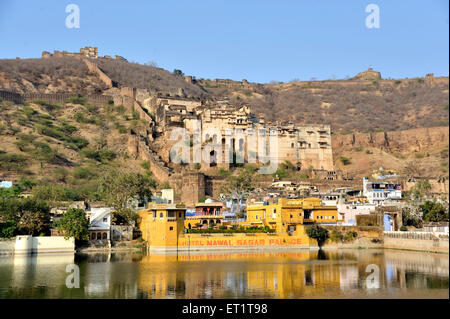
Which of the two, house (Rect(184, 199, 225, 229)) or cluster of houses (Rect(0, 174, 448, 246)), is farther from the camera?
house (Rect(184, 199, 225, 229))

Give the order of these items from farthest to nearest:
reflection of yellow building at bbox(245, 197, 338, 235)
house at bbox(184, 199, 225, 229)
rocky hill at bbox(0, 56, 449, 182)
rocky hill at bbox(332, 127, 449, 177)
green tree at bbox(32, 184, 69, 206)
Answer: rocky hill at bbox(332, 127, 449, 177) < rocky hill at bbox(0, 56, 449, 182) < green tree at bbox(32, 184, 69, 206) < house at bbox(184, 199, 225, 229) < reflection of yellow building at bbox(245, 197, 338, 235)

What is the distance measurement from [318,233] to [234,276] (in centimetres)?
1609

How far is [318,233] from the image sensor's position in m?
46.2

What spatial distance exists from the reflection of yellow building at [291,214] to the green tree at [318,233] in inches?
30.2

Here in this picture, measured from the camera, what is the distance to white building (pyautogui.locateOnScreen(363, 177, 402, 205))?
195 ft

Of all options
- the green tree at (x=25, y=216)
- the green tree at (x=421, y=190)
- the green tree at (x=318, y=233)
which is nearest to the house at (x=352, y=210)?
the green tree at (x=318, y=233)

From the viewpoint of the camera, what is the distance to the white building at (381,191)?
195ft

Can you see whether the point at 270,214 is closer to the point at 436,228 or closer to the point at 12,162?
the point at 436,228

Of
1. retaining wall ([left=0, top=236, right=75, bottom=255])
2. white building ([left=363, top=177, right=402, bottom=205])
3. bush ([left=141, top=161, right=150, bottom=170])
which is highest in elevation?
bush ([left=141, top=161, right=150, bottom=170])

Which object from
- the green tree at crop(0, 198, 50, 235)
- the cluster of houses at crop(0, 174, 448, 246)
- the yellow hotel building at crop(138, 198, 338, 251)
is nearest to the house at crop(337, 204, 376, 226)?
the cluster of houses at crop(0, 174, 448, 246)

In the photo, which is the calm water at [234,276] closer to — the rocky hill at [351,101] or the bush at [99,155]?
the bush at [99,155]

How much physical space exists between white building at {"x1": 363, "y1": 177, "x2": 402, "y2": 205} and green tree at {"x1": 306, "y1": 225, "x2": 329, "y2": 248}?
1337 centimetres

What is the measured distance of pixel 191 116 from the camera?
7594cm

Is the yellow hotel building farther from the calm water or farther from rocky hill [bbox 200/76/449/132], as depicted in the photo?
rocky hill [bbox 200/76/449/132]
